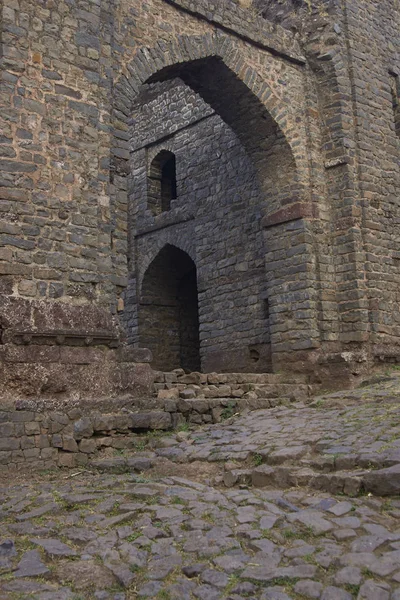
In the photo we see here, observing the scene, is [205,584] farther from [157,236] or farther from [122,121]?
[157,236]

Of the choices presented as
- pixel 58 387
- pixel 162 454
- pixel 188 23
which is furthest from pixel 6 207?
pixel 188 23

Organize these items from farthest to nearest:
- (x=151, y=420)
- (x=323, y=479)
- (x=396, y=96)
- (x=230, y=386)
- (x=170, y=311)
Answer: (x=170, y=311)
(x=396, y=96)
(x=230, y=386)
(x=151, y=420)
(x=323, y=479)

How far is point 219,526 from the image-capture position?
13.4 ft

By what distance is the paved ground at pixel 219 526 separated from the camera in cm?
338

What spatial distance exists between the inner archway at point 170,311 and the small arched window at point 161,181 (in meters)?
1.23

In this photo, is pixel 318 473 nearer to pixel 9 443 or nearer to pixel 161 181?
pixel 9 443

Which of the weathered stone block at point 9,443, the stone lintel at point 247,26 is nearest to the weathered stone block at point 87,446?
the weathered stone block at point 9,443

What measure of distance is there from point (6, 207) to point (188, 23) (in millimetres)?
4277

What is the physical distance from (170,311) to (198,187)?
294 cm

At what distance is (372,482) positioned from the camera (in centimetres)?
434

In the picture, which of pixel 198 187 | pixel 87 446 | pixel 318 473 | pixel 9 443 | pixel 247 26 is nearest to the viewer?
pixel 318 473

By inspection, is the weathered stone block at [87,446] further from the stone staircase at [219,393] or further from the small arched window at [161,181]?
the small arched window at [161,181]

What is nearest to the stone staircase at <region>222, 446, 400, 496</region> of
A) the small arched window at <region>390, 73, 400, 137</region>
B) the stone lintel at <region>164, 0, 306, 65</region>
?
the stone lintel at <region>164, 0, 306, 65</region>

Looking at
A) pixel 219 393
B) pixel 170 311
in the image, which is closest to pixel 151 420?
pixel 219 393
